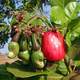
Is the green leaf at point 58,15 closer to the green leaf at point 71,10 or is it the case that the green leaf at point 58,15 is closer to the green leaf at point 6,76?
the green leaf at point 71,10

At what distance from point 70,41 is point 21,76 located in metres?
0.29

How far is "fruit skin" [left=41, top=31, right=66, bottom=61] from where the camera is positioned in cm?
141

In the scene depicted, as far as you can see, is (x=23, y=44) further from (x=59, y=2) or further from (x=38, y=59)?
(x=59, y=2)

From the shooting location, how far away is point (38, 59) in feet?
4.64

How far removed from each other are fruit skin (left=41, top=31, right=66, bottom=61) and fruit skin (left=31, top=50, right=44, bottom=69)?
0.8 inches

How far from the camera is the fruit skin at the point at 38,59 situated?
140 cm

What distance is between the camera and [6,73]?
1.70 metres

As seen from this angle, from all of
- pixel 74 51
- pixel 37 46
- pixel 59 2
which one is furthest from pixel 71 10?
pixel 37 46

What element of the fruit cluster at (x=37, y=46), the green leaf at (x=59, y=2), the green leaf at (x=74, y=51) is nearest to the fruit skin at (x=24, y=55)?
the fruit cluster at (x=37, y=46)

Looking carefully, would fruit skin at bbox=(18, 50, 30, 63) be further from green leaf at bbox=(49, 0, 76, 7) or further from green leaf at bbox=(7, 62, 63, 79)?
green leaf at bbox=(49, 0, 76, 7)

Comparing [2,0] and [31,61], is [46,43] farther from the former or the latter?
[2,0]

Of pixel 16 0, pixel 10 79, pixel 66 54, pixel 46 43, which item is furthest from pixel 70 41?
pixel 16 0

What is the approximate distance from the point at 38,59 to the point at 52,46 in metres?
0.08

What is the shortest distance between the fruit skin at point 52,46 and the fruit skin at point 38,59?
0.07 feet
